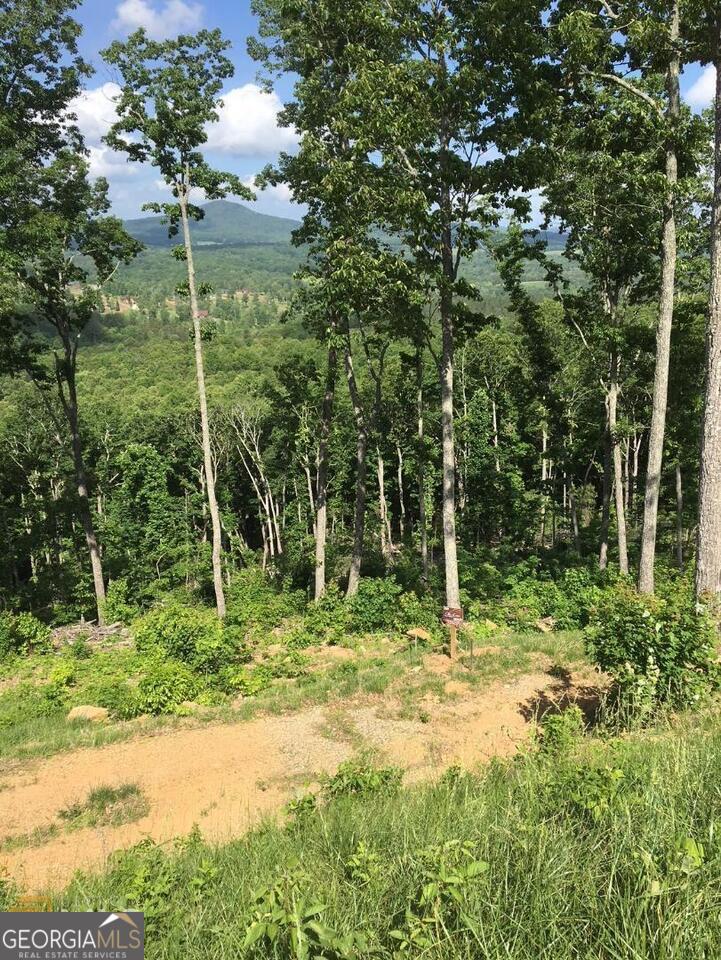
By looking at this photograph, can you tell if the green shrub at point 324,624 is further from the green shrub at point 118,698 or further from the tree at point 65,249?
the tree at point 65,249

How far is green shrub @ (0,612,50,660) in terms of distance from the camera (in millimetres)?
16109

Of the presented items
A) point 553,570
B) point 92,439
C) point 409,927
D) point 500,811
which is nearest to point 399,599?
point 553,570

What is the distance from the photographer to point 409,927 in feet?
8.00

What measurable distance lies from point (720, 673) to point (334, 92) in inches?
593

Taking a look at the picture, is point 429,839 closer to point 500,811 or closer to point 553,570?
point 500,811

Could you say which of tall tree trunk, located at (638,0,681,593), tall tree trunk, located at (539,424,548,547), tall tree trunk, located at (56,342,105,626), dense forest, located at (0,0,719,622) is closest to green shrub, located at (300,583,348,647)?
dense forest, located at (0,0,719,622)

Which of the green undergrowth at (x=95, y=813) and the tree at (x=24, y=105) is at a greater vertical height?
the tree at (x=24, y=105)

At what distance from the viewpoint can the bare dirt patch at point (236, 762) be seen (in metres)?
6.15

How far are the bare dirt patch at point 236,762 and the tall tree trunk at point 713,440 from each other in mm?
2718

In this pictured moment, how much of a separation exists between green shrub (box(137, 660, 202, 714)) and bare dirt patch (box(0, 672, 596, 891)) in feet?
3.82

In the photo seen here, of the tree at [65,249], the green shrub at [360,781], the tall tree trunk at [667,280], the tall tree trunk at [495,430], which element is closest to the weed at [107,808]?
the green shrub at [360,781]

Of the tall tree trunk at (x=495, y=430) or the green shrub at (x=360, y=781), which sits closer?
the green shrub at (x=360, y=781)

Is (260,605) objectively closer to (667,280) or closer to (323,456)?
(323,456)

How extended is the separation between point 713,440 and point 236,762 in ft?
24.5
